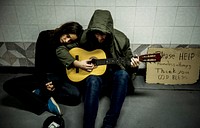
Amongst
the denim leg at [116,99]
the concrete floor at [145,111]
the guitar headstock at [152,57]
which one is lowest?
the concrete floor at [145,111]

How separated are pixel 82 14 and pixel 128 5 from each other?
67 cm

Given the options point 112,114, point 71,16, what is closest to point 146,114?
point 112,114

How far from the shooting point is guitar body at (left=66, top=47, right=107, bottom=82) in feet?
8.09

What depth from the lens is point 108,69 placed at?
8.55 ft

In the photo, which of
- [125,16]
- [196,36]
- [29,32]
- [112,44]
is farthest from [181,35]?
[29,32]

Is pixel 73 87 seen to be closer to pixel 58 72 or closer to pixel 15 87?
pixel 58 72

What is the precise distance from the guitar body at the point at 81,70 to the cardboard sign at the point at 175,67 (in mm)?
908

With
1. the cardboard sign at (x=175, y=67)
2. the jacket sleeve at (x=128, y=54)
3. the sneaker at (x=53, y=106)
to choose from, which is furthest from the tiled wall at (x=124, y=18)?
the sneaker at (x=53, y=106)

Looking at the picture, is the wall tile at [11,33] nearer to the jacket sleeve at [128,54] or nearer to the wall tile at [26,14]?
the wall tile at [26,14]

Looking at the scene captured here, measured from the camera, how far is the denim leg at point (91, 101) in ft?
6.95

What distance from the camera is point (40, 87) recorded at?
2.66 meters

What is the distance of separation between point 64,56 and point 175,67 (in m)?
1.69

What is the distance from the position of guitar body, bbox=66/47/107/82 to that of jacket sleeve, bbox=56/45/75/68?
0.25ft

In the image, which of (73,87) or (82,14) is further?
(82,14)
